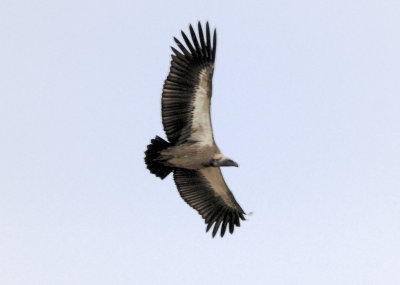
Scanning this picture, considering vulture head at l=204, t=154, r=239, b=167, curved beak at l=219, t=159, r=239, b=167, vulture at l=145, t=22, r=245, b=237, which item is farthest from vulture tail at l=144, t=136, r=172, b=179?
curved beak at l=219, t=159, r=239, b=167

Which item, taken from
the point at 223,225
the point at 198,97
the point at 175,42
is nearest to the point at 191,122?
the point at 198,97

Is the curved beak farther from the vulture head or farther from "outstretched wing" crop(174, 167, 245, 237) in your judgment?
"outstretched wing" crop(174, 167, 245, 237)

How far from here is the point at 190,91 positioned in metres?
14.4

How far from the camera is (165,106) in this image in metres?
A: 14.4

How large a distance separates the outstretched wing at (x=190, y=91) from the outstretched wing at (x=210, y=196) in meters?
1.21

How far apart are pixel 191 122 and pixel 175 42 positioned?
156 cm

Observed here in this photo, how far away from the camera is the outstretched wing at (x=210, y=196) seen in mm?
15641

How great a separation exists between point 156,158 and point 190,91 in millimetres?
1471

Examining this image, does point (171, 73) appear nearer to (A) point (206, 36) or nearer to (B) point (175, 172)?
(A) point (206, 36)

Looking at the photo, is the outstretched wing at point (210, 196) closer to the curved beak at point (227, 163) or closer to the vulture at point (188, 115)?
the vulture at point (188, 115)

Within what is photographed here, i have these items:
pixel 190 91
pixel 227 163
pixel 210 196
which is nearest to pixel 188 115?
pixel 190 91

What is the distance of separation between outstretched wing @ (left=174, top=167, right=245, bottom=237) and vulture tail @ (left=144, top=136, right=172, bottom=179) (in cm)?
56

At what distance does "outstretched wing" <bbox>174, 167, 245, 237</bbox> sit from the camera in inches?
616

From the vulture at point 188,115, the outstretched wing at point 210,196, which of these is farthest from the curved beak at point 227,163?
the outstretched wing at point 210,196
